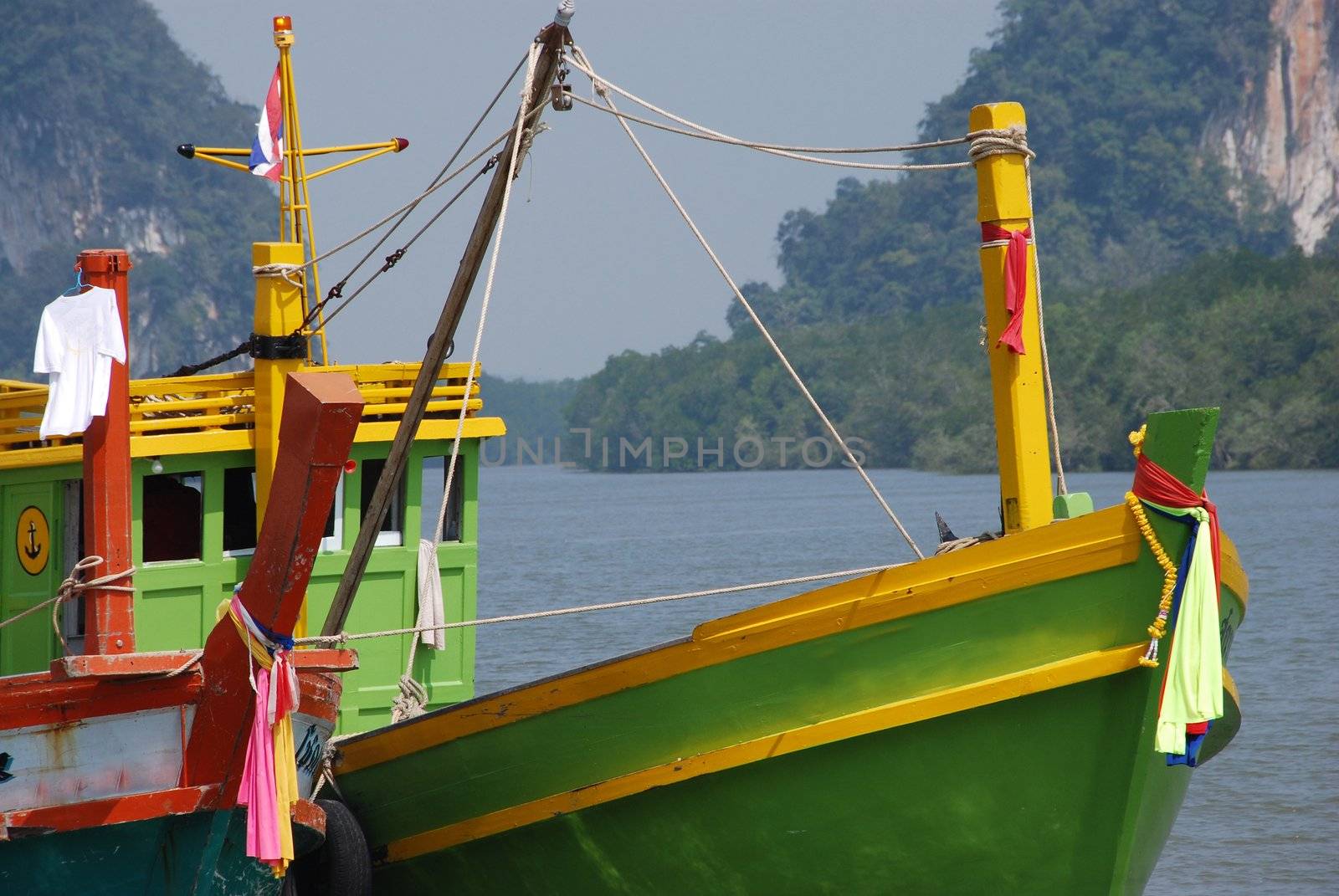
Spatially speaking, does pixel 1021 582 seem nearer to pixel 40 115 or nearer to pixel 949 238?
pixel 949 238

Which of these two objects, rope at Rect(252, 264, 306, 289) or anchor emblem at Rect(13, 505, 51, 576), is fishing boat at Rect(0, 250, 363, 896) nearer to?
anchor emblem at Rect(13, 505, 51, 576)

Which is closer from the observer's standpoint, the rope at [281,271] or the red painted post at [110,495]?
the red painted post at [110,495]

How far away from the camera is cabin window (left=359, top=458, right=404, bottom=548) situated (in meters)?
10.2

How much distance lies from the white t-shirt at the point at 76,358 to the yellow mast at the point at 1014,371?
12.5 ft

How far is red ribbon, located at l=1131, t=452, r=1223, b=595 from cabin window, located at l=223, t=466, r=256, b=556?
5.13m

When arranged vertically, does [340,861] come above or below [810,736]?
below

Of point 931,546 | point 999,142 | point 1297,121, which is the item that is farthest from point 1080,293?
point 999,142

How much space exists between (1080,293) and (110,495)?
84.3 meters

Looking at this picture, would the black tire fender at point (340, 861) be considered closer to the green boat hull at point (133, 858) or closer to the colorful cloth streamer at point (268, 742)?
the green boat hull at point (133, 858)

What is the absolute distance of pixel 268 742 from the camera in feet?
24.1

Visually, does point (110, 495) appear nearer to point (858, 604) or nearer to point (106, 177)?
point (858, 604)

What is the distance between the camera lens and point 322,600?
1002 centimetres

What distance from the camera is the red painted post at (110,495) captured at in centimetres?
780

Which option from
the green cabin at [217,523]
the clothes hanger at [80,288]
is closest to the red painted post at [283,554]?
the clothes hanger at [80,288]
